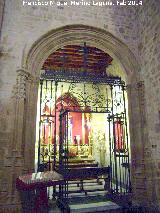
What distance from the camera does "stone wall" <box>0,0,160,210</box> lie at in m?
4.80

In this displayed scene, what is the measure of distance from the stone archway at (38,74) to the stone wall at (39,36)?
3.0 inches

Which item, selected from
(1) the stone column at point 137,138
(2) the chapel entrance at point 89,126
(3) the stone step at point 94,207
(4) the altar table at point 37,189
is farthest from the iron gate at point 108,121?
(4) the altar table at point 37,189

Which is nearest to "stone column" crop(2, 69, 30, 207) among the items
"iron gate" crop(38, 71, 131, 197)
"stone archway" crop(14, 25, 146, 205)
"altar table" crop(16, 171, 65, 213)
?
"stone archway" crop(14, 25, 146, 205)

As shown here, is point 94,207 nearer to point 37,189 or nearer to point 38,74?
point 37,189

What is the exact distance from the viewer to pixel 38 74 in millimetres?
5535

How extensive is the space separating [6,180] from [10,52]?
3.07 m

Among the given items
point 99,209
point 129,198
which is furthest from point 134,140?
point 99,209

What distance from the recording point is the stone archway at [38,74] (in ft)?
16.4

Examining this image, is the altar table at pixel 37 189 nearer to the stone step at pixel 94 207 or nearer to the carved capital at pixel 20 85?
the stone step at pixel 94 207

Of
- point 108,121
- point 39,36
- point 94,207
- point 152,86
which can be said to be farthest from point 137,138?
point 39,36

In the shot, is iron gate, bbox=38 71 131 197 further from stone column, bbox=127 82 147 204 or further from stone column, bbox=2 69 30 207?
stone column, bbox=2 69 30 207

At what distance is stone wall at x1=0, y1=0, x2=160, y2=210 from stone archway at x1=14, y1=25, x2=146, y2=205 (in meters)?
0.08

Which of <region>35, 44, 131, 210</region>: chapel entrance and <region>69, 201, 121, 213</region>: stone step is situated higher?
<region>35, 44, 131, 210</region>: chapel entrance

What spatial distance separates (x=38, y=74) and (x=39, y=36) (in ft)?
3.46
